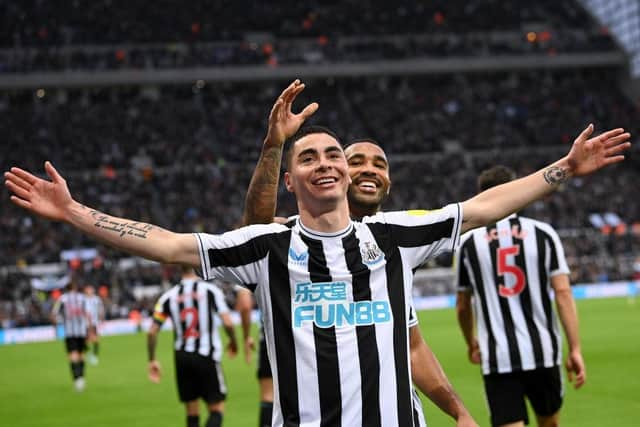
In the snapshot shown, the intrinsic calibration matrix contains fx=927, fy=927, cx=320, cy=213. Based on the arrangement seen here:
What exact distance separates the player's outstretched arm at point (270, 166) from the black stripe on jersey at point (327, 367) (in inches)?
35.6

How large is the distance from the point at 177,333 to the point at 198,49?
43.3m

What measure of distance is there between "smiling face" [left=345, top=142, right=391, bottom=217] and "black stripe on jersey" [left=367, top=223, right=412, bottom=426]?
836 mm

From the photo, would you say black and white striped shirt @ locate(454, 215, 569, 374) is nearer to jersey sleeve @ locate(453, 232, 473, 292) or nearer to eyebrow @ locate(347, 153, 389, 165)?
jersey sleeve @ locate(453, 232, 473, 292)

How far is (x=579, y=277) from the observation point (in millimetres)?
39500

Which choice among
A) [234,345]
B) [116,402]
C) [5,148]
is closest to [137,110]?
[5,148]

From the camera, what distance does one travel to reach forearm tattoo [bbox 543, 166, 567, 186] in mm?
3975

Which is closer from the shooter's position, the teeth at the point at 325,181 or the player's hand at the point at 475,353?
the teeth at the point at 325,181

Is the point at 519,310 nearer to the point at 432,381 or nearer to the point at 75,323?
the point at 432,381

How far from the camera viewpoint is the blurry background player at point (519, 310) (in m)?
6.87

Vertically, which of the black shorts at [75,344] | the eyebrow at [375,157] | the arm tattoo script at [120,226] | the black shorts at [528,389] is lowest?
the black shorts at [528,389]

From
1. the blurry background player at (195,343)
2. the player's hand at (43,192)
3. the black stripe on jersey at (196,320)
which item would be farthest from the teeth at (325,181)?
the black stripe on jersey at (196,320)

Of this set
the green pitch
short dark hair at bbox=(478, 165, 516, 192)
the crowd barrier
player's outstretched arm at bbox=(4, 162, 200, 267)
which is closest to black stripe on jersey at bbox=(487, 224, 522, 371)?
short dark hair at bbox=(478, 165, 516, 192)

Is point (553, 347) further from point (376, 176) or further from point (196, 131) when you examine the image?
point (196, 131)

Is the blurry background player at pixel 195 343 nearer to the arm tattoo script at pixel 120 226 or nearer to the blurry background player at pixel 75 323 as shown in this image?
the arm tattoo script at pixel 120 226
